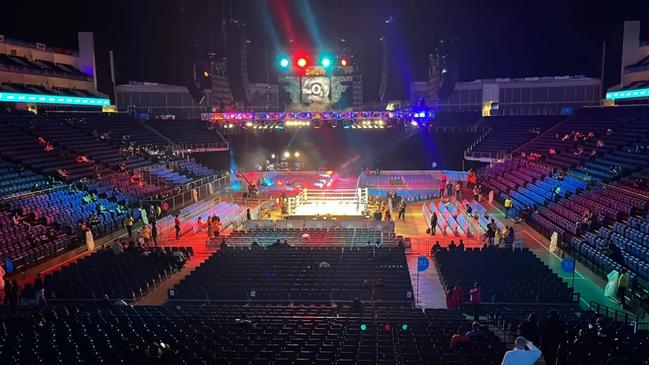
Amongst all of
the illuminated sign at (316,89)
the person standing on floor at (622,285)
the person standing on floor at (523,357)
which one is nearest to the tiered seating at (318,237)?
the person standing on floor at (622,285)

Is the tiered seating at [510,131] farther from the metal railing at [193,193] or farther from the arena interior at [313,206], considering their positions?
the metal railing at [193,193]

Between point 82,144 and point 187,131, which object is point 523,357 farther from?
point 187,131

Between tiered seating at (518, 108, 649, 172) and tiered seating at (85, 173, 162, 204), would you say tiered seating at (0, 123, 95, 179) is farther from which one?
tiered seating at (518, 108, 649, 172)

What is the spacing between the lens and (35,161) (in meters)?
27.1

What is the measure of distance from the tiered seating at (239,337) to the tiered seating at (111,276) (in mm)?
2168

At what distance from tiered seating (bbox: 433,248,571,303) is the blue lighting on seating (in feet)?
102

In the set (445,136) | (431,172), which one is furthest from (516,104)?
(431,172)

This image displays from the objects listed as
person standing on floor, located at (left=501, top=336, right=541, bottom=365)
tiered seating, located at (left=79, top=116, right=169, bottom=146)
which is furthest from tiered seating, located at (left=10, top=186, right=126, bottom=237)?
person standing on floor, located at (left=501, top=336, right=541, bottom=365)

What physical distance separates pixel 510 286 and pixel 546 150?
23185 millimetres

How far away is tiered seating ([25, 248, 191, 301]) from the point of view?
46.7 feet

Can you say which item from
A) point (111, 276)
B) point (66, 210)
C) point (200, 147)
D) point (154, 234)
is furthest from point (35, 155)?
point (111, 276)

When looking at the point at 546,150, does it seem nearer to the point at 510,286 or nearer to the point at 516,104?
the point at 516,104

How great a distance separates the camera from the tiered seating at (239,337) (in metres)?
8.13

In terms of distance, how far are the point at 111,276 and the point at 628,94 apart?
3437 cm
